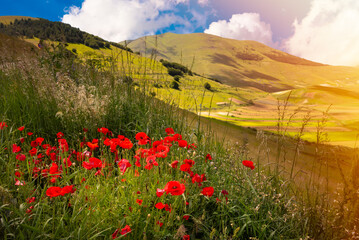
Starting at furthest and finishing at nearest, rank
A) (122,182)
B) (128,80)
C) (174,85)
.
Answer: (174,85) → (128,80) → (122,182)

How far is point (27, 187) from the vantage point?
172cm

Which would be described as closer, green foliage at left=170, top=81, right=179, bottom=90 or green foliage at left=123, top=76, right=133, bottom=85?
green foliage at left=123, top=76, right=133, bottom=85

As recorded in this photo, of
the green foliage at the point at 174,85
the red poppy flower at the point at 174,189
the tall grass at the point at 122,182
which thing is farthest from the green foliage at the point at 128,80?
the red poppy flower at the point at 174,189

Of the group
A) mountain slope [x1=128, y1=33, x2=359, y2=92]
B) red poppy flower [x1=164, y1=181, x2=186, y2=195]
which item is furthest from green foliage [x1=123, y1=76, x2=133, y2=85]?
mountain slope [x1=128, y1=33, x2=359, y2=92]

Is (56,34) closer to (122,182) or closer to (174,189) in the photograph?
(122,182)

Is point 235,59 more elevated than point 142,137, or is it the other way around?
point 235,59

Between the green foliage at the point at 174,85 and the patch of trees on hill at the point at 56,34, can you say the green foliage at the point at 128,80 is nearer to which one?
the patch of trees on hill at the point at 56,34

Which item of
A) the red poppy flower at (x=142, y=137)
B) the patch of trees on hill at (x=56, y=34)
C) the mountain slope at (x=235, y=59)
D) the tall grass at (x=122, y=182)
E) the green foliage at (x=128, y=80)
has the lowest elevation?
the tall grass at (x=122, y=182)

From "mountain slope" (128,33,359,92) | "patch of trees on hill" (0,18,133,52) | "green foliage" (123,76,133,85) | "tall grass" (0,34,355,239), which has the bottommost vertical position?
"tall grass" (0,34,355,239)

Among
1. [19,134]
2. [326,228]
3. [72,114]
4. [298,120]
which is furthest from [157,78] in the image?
[326,228]

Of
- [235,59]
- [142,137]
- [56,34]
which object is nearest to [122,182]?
[142,137]

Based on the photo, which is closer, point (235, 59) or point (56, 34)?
point (56, 34)

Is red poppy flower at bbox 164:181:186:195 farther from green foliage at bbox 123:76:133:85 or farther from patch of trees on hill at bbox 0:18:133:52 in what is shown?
green foliage at bbox 123:76:133:85

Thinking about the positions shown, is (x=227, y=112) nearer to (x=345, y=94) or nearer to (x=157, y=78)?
(x=157, y=78)
